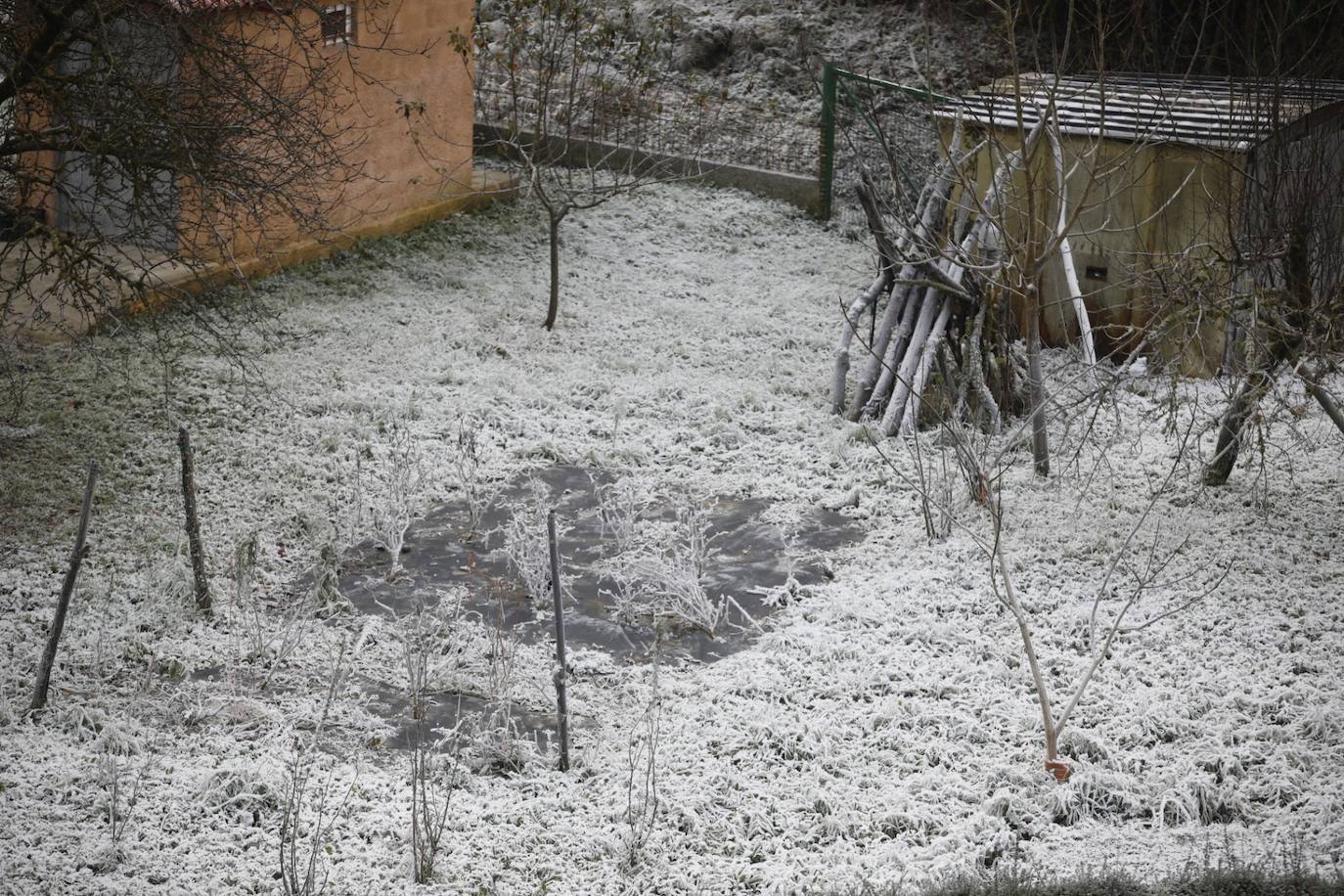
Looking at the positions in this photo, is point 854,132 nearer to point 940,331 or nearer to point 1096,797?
point 940,331

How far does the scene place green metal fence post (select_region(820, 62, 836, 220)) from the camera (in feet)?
49.4

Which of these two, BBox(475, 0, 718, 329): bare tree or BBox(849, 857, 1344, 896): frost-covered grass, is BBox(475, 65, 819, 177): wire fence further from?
BBox(849, 857, 1344, 896): frost-covered grass

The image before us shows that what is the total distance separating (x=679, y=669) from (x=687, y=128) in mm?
10844

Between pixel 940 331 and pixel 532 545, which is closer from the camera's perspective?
pixel 532 545

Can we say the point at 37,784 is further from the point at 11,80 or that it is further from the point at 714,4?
the point at 714,4

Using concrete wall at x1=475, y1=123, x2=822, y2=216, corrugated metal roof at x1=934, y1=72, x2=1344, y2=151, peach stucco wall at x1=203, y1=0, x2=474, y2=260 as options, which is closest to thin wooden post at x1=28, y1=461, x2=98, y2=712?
corrugated metal roof at x1=934, y1=72, x2=1344, y2=151

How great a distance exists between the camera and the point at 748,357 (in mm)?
11789

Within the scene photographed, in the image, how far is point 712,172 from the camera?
16.0 metres

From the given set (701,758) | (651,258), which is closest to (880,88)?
(651,258)

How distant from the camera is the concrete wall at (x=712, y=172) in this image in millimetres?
15633

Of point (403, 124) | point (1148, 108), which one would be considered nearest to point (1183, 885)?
point (1148, 108)

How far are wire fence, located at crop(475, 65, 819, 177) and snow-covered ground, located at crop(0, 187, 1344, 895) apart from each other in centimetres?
552

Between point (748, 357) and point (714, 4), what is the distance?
432 inches

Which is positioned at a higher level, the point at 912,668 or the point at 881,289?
the point at 881,289
